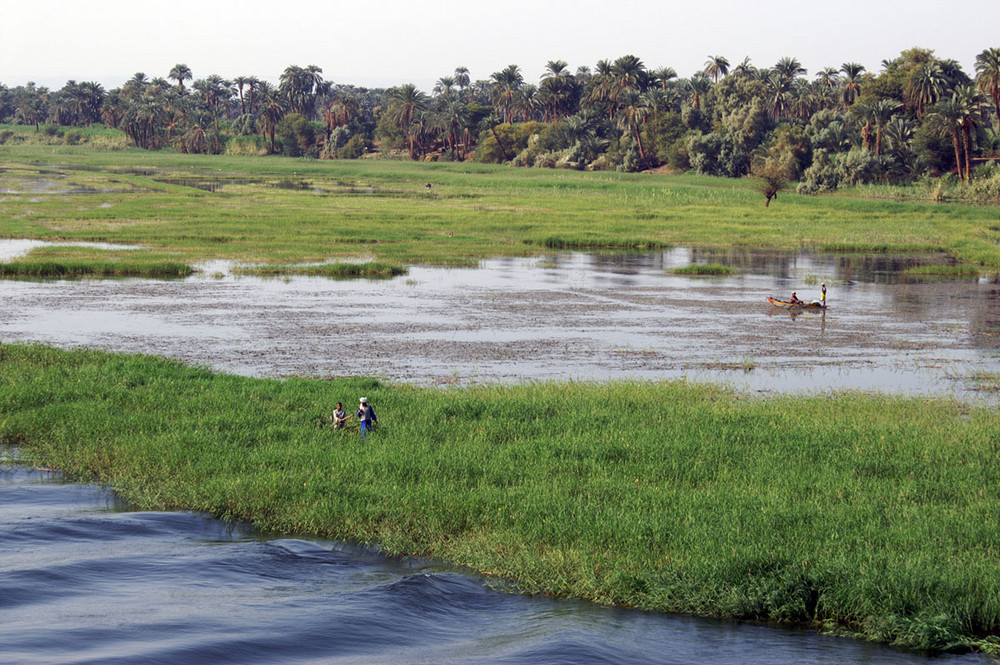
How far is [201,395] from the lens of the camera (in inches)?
864

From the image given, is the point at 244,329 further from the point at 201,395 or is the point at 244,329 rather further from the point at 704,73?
the point at 704,73

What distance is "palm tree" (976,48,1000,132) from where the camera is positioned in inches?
3996

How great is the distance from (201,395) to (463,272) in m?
30.2

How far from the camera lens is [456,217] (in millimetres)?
76125

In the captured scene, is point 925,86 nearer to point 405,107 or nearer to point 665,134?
point 665,134

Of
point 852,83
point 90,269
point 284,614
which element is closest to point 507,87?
point 852,83

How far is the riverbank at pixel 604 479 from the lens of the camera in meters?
13.0

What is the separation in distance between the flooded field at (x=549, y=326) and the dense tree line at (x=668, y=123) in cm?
5272

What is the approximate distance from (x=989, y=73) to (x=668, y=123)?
36729mm

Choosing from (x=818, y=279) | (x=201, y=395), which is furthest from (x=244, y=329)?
(x=818, y=279)

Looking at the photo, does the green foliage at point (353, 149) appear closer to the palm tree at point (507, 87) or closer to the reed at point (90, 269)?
the palm tree at point (507, 87)

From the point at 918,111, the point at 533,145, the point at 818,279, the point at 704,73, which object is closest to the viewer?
the point at 818,279

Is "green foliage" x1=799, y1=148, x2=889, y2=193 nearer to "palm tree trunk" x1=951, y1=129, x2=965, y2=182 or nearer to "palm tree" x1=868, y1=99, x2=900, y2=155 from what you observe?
"palm tree" x1=868, y1=99, x2=900, y2=155

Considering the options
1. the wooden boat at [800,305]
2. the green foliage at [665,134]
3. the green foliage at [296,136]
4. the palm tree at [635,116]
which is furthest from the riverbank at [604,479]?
the green foliage at [296,136]
